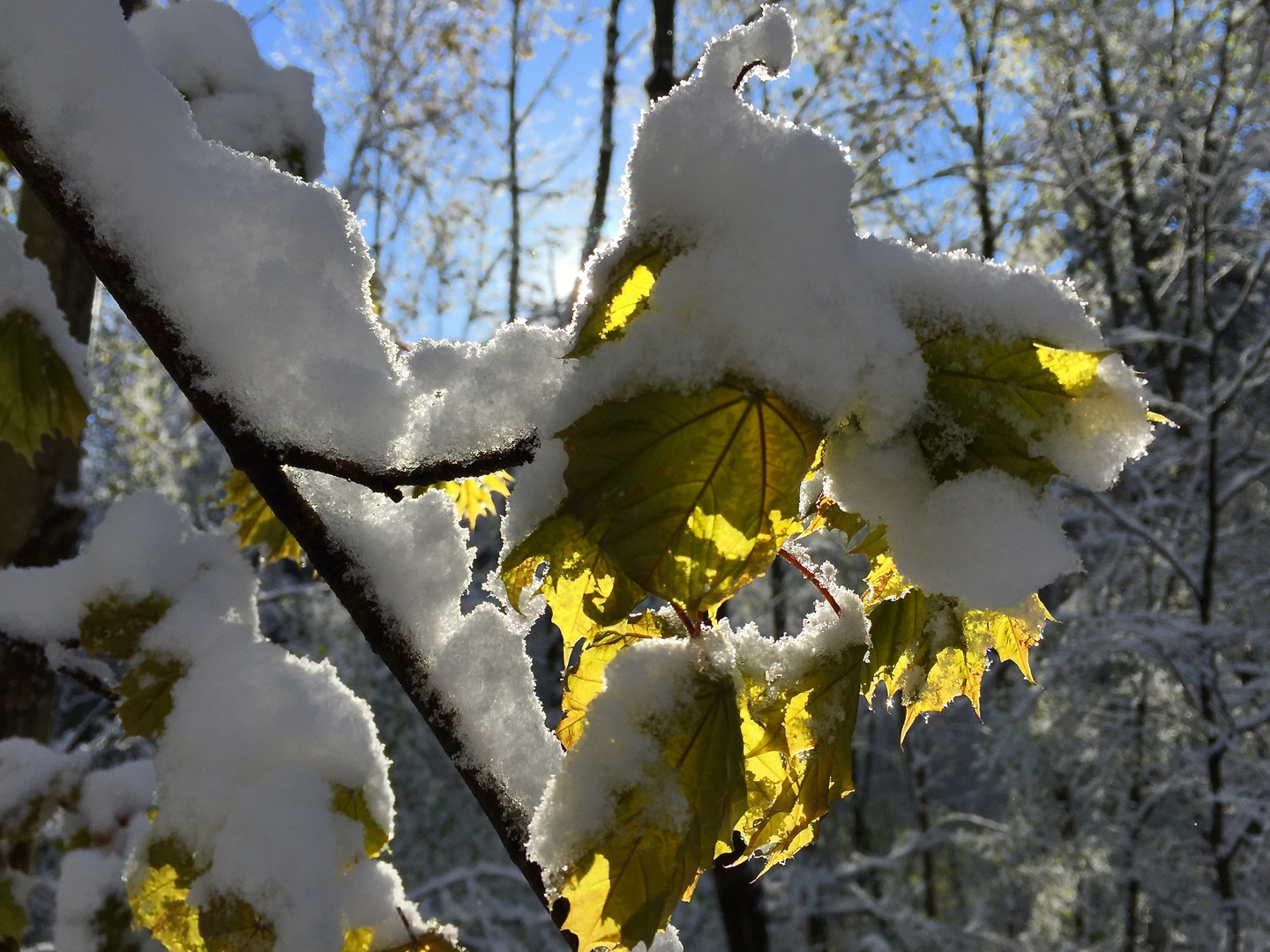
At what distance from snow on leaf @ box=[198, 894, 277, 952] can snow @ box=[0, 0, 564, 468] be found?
0.44 m

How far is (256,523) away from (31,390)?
1.16 ft

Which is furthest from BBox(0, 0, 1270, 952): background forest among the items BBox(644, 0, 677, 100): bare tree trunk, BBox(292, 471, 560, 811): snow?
BBox(292, 471, 560, 811): snow

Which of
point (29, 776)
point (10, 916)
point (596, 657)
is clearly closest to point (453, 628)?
point (596, 657)

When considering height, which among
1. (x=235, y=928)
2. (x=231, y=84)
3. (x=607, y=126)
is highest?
(x=607, y=126)

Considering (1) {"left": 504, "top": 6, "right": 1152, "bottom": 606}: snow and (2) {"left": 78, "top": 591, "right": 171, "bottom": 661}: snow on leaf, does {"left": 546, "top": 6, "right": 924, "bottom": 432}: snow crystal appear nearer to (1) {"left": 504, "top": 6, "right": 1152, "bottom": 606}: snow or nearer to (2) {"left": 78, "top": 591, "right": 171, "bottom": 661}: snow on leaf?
(1) {"left": 504, "top": 6, "right": 1152, "bottom": 606}: snow

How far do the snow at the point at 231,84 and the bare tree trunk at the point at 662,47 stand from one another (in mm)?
3048

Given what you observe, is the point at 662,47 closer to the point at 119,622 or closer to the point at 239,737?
the point at 119,622

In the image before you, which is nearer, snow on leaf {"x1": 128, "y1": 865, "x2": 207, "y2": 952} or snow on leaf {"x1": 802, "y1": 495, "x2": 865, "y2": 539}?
snow on leaf {"x1": 802, "y1": 495, "x2": 865, "y2": 539}

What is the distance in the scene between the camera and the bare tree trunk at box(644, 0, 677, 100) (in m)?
3.95

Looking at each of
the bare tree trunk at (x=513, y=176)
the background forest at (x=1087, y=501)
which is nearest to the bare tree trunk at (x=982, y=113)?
the background forest at (x=1087, y=501)

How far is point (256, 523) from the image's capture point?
130 cm

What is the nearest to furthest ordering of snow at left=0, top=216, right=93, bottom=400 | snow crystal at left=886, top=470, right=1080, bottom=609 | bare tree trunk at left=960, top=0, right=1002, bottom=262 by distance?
snow crystal at left=886, top=470, right=1080, bottom=609, snow at left=0, top=216, right=93, bottom=400, bare tree trunk at left=960, top=0, right=1002, bottom=262

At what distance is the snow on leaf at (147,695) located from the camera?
878 millimetres

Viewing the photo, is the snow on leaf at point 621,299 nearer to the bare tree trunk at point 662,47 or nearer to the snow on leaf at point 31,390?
the snow on leaf at point 31,390
